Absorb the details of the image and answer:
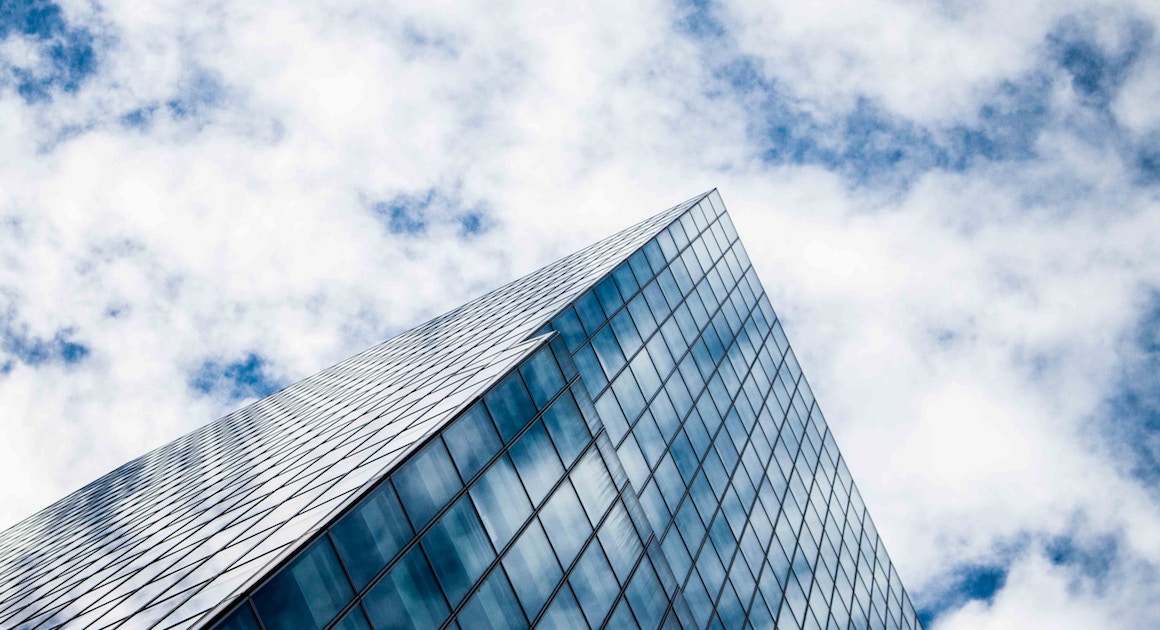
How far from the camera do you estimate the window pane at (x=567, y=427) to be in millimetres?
23984

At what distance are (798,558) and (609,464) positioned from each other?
1851cm

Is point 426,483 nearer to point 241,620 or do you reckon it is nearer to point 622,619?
point 241,620

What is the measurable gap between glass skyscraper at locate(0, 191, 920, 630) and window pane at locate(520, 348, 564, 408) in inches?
3.4

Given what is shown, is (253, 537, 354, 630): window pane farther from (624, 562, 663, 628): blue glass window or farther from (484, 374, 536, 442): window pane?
(624, 562, 663, 628): blue glass window

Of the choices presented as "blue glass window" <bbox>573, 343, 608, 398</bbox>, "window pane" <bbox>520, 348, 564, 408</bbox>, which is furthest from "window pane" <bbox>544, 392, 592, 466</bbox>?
"blue glass window" <bbox>573, 343, 608, 398</bbox>

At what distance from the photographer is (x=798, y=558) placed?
39.8m

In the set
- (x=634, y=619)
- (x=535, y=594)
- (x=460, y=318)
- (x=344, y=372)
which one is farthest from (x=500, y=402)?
(x=344, y=372)

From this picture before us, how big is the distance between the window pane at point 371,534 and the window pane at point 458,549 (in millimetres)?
814

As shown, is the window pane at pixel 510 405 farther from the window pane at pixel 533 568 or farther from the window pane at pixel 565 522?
the window pane at pixel 533 568

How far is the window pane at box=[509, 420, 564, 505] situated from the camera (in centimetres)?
2162

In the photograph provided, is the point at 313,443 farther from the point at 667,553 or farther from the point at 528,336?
the point at 667,553

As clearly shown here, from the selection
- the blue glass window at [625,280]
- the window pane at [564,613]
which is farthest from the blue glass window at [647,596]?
the blue glass window at [625,280]

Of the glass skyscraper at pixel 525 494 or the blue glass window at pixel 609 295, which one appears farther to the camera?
the blue glass window at pixel 609 295

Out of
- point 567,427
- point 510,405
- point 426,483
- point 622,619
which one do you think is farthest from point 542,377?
point 622,619
